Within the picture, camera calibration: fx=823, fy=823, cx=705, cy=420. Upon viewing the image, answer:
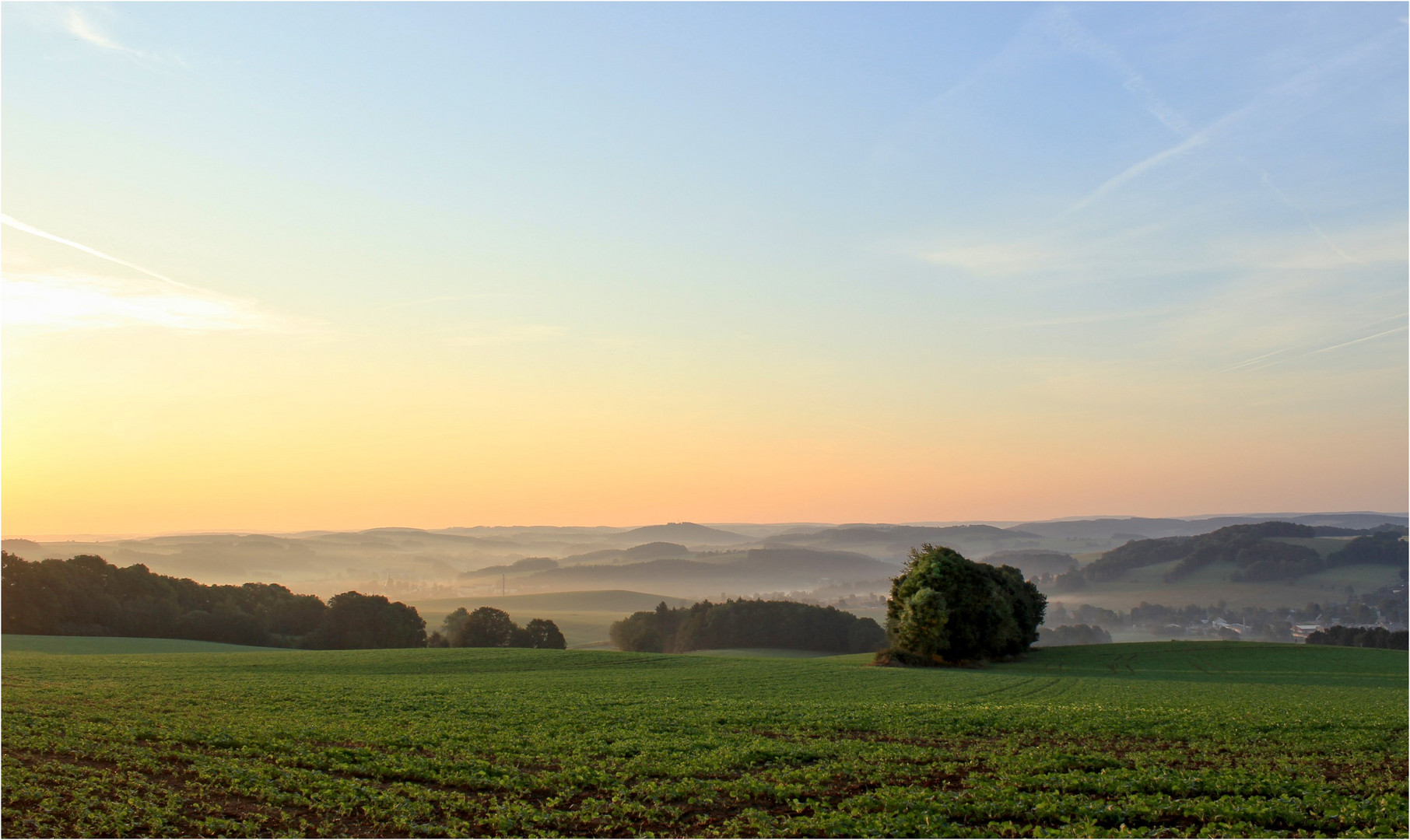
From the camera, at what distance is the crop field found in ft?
55.3

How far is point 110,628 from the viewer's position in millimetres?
99500

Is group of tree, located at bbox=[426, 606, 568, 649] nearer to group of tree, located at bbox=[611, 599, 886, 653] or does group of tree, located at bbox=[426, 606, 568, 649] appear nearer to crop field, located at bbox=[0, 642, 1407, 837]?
group of tree, located at bbox=[611, 599, 886, 653]

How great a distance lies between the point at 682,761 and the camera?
2183cm

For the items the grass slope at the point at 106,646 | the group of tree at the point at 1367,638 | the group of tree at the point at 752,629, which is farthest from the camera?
the group of tree at the point at 752,629

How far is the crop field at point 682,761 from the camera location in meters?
16.8

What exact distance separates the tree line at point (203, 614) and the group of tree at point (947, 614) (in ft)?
171

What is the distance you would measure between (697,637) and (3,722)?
112877 mm

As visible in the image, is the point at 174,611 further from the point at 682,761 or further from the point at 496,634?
the point at 682,761

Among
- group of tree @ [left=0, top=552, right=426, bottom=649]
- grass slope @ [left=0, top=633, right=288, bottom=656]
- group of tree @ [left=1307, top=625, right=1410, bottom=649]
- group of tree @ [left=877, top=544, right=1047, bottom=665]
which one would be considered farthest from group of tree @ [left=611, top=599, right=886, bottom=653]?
grass slope @ [left=0, top=633, right=288, bottom=656]

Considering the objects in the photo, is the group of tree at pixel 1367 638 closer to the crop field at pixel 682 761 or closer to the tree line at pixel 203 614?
the crop field at pixel 682 761

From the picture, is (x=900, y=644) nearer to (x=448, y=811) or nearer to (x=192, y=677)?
(x=192, y=677)

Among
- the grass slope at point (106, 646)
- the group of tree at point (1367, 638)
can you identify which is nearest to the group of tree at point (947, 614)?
the grass slope at point (106, 646)

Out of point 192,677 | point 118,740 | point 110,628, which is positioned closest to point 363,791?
point 118,740

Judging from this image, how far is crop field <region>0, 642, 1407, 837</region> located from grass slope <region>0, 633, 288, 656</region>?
112ft
